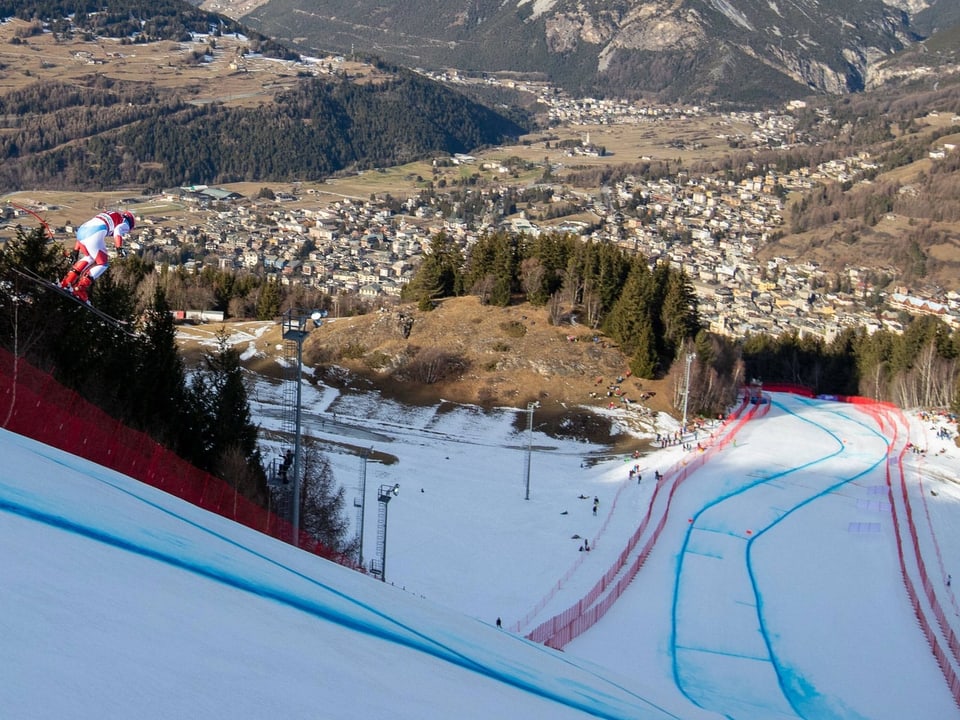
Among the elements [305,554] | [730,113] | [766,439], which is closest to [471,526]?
[305,554]

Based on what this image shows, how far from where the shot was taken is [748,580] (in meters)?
17.8

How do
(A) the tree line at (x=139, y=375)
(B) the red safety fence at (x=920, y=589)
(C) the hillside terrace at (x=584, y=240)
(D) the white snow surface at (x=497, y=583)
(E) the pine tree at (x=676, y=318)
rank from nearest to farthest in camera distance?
(D) the white snow surface at (x=497, y=583) < (A) the tree line at (x=139, y=375) < (B) the red safety fence at (x=920, y=589) < (E) the pine tree at (x=676, y=318) < (C) the hillside terrace at (x=584, y=240)

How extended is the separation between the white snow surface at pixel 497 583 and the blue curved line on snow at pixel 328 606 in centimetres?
3

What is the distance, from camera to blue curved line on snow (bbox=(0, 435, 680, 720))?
5600mm

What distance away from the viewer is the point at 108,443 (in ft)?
43.0

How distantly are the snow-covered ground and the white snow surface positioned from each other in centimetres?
3

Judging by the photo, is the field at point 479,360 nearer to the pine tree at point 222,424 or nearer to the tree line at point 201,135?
the pine tree at point 222,424

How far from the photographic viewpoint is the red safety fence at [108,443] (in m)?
12.0

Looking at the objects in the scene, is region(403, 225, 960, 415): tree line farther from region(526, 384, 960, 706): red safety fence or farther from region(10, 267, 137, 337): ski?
region(10, 267, 137, 337): ski

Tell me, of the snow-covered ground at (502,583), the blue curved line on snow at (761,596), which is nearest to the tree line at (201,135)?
the snow-covered ground at (502,583)

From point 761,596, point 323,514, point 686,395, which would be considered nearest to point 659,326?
point 686,395

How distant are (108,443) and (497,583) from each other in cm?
652

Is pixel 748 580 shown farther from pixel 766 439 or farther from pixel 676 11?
pixel 676 11

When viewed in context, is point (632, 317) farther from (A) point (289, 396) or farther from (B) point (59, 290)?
(B) point (59, 290)
